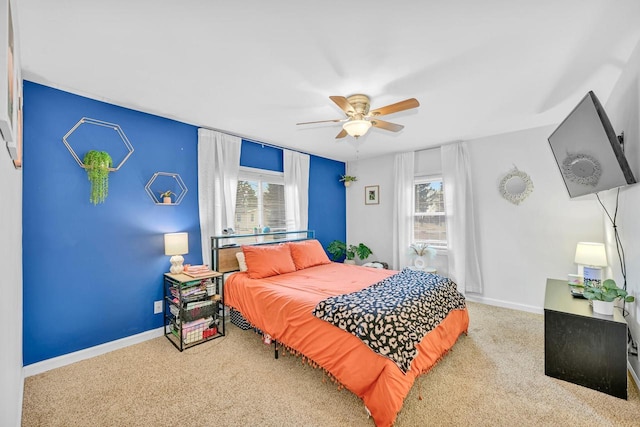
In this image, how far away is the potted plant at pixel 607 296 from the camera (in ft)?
6.37

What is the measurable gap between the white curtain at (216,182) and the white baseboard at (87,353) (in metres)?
0.95

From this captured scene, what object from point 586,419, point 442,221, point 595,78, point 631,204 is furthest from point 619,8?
point 442,221

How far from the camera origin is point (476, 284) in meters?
4.10

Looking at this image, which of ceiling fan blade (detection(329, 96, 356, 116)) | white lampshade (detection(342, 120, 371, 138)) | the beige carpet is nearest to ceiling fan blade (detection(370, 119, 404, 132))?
white lampshade (detection(342, 120, 371, 138))

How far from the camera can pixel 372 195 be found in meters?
5.36

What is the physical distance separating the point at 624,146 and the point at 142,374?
4428mm

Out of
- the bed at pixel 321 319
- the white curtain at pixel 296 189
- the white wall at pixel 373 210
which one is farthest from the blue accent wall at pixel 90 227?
the white wall at pixel 373 210

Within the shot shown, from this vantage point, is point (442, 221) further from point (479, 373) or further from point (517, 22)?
point (517, 22)

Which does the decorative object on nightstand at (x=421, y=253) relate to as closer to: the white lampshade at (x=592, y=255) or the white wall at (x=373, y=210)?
the white wall at (x=373, y=210)

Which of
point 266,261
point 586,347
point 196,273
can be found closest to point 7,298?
point 196,273

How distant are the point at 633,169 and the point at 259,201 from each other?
394cm

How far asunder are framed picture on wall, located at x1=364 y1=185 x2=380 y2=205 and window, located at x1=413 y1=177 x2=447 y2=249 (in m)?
0.76

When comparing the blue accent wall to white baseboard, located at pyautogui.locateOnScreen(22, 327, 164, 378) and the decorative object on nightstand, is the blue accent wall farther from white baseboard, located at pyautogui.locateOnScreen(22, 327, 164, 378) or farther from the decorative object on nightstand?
the decorative object on nightstand

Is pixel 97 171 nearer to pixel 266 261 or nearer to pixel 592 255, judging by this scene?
pixel 266 261
